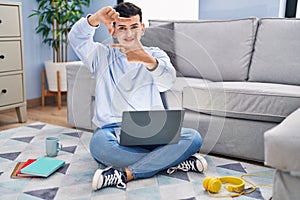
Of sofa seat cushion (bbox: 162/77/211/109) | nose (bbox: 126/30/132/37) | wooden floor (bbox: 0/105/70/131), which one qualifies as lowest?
wooden floor (bbox: 0/105/70/131)

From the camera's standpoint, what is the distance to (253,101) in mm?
1813

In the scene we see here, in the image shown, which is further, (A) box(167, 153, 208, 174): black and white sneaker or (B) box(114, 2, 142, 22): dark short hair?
(A) box(167, 153, 208, 174): black and white sneaker

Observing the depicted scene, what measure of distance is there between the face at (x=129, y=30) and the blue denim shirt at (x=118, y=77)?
56 mm

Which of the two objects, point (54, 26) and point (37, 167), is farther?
point (54, 26)

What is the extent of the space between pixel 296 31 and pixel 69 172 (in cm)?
151

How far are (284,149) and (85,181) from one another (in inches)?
34.4

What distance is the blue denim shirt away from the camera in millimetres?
1255

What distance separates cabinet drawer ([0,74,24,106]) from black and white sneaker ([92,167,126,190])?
128 centimetres

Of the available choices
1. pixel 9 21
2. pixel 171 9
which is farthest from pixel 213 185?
pixel 171 9

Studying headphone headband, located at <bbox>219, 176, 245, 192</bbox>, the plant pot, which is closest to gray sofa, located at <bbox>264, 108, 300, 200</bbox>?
headphone headband, located at <bbox>219, 176, 245, 192</bbox>

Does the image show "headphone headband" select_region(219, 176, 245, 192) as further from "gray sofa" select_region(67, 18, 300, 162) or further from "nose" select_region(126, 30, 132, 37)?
"nose" select_region(126, 30, 132, 37)

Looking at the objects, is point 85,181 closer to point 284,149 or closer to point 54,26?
point 284,149

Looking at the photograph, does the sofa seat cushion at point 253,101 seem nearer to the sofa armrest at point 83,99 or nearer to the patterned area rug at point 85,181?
the patterned area rug at point 85,181

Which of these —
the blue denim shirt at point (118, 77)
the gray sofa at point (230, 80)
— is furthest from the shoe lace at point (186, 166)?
the blue denim shirt at point (118, 77)
